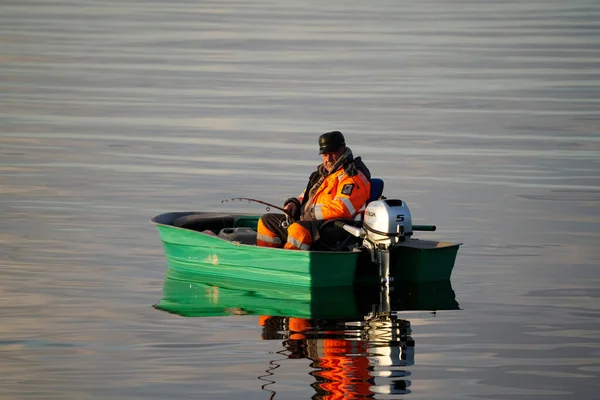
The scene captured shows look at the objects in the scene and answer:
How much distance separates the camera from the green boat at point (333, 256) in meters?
13.3

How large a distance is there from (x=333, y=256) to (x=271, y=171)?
294 inches

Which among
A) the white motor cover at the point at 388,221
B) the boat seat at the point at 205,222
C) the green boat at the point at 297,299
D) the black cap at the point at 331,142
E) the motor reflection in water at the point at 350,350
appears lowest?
the motor reflection in water at the point at 350,350

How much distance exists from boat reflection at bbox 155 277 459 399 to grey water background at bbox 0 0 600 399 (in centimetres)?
16

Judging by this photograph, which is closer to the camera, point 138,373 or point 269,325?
point 138,373

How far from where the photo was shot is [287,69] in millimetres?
33656

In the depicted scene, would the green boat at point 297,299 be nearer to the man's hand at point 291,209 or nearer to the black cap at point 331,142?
the man's hand at point 291,209

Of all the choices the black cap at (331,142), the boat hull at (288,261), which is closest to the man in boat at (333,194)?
the black cap at (331,142)

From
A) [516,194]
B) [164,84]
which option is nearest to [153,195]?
[516,194]

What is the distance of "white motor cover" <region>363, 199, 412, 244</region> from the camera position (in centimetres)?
1315

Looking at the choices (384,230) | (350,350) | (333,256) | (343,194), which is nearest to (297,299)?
(333,256)

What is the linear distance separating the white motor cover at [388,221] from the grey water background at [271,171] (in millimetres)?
833

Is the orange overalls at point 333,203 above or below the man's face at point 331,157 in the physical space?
below

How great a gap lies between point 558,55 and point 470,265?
2136 centimetres

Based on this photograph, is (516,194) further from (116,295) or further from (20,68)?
(20,68)
